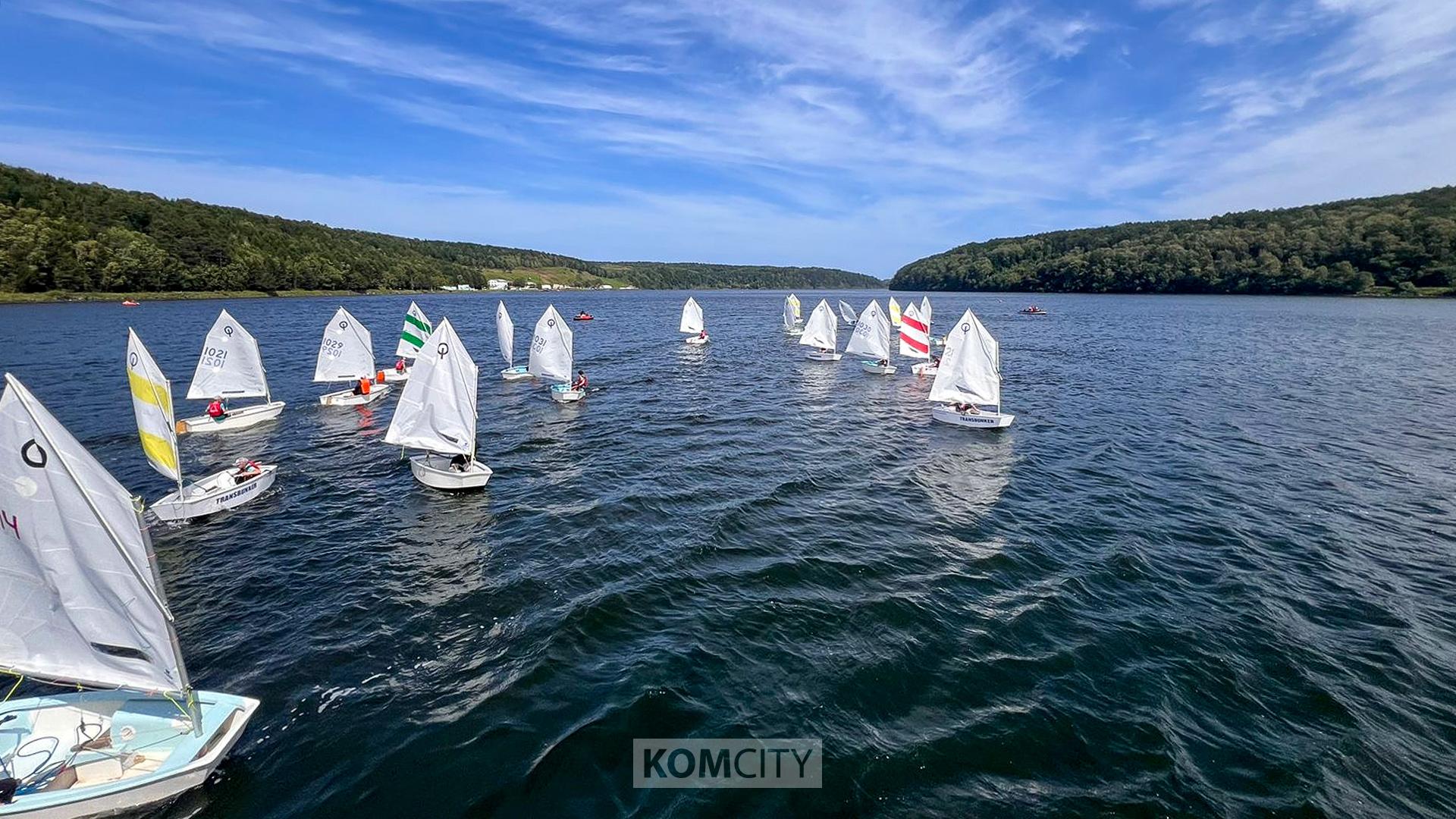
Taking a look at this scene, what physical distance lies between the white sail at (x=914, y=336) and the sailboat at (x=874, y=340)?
1.67 metres

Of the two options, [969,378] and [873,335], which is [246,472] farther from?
[873,335]

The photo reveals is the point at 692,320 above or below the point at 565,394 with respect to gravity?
above

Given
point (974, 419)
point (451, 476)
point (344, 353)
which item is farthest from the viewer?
point (344, 353)

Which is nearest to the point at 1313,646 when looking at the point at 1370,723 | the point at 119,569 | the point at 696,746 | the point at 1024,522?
the point at 1370,723

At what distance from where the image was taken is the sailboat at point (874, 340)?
2185 inches

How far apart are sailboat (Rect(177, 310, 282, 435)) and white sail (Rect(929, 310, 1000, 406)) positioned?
41420 millimetres

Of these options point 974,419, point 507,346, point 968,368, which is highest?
point 968,368

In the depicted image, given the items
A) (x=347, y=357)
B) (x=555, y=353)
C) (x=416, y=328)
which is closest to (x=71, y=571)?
(x=555, y=353)

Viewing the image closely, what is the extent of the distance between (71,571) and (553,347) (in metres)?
35.2

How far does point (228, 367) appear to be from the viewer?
119ft

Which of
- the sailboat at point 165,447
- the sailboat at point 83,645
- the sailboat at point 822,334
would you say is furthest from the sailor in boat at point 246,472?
the sailboat at point 822,334

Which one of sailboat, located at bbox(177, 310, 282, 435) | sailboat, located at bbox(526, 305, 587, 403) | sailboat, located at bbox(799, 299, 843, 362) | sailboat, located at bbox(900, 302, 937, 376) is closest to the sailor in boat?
sailboat, located at bbox(177, 310, 282, 435)

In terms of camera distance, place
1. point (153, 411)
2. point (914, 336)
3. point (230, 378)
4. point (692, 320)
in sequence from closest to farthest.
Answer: point (153, 411)
point (230, 378)
point (914, 336)
point (692, 320)

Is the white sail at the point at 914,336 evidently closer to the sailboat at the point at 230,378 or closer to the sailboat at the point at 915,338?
the sailboat at the point at 915,338
